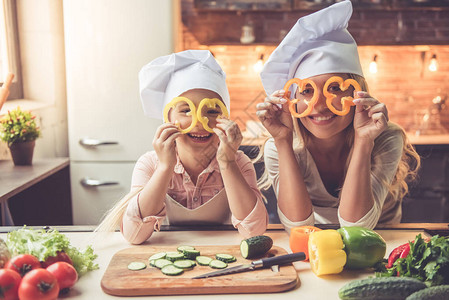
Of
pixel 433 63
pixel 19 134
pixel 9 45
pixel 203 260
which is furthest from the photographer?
pixel 433 63

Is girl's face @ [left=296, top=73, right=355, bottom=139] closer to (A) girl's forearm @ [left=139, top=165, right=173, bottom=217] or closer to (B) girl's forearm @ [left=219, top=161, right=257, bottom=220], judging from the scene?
(B) girl's forearm @ [left=219, top=161, right=257, bottom=220]

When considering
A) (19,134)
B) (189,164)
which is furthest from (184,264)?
(19,134)

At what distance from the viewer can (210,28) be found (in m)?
3.89

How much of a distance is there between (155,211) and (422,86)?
10.7 feet

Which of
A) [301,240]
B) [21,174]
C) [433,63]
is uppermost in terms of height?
[433,63]

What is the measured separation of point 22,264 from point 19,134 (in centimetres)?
151

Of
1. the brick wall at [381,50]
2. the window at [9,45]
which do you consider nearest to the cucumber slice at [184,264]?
the window at [9,45]

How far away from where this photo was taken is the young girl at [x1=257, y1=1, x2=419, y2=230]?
1408 millimetres

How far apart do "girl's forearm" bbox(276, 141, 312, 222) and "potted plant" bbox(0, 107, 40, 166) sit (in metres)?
1.41

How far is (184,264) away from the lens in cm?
111

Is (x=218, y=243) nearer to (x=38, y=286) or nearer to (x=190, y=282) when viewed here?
(x=190, y=282)

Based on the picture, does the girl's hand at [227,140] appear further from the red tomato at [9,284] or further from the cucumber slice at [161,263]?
the red tomato at [9,284]

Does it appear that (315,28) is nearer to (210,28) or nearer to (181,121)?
(181,121)

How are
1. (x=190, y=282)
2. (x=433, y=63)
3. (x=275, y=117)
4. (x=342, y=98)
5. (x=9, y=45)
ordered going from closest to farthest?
(x=190, y=282), (x=342, y=98), (x=275, y=117), (x=9, y=45), (x=433, y=63)
